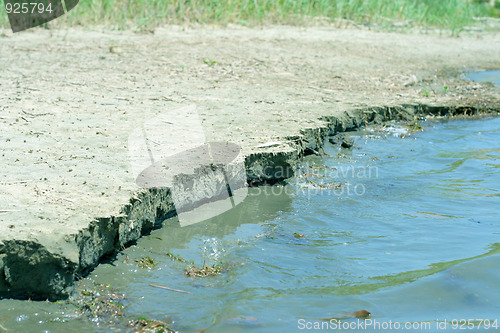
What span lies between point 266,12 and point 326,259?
7178 millimetres

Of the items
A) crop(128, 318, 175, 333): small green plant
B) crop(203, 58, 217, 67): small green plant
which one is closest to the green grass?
crop(203, 58, 217, 67): small green plant

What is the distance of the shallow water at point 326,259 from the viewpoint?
2322 mm

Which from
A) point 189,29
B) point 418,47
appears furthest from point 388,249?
point 418,47

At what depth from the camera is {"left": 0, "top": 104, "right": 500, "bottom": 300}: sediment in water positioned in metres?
2.26

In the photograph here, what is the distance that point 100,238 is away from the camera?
255 centimetres

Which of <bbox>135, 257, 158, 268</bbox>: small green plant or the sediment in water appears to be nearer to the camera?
the sediment in water

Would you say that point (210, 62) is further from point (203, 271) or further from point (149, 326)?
point (149, 326)

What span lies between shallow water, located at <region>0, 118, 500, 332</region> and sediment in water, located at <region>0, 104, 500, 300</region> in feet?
0.19

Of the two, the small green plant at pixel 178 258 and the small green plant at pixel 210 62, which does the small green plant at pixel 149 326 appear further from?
the small green plant at pixel 210 62

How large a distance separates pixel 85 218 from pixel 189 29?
6191 millimetres

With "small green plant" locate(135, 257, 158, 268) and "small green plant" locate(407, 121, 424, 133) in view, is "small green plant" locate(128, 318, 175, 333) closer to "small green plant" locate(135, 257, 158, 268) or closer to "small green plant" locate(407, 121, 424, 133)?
"small green plant" locate(135, 257, 158, 268)

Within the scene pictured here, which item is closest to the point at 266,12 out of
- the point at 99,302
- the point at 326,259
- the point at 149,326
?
the point at 326,259

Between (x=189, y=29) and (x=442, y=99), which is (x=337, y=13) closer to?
(x=189, y=29)

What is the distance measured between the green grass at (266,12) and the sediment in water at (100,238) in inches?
185
